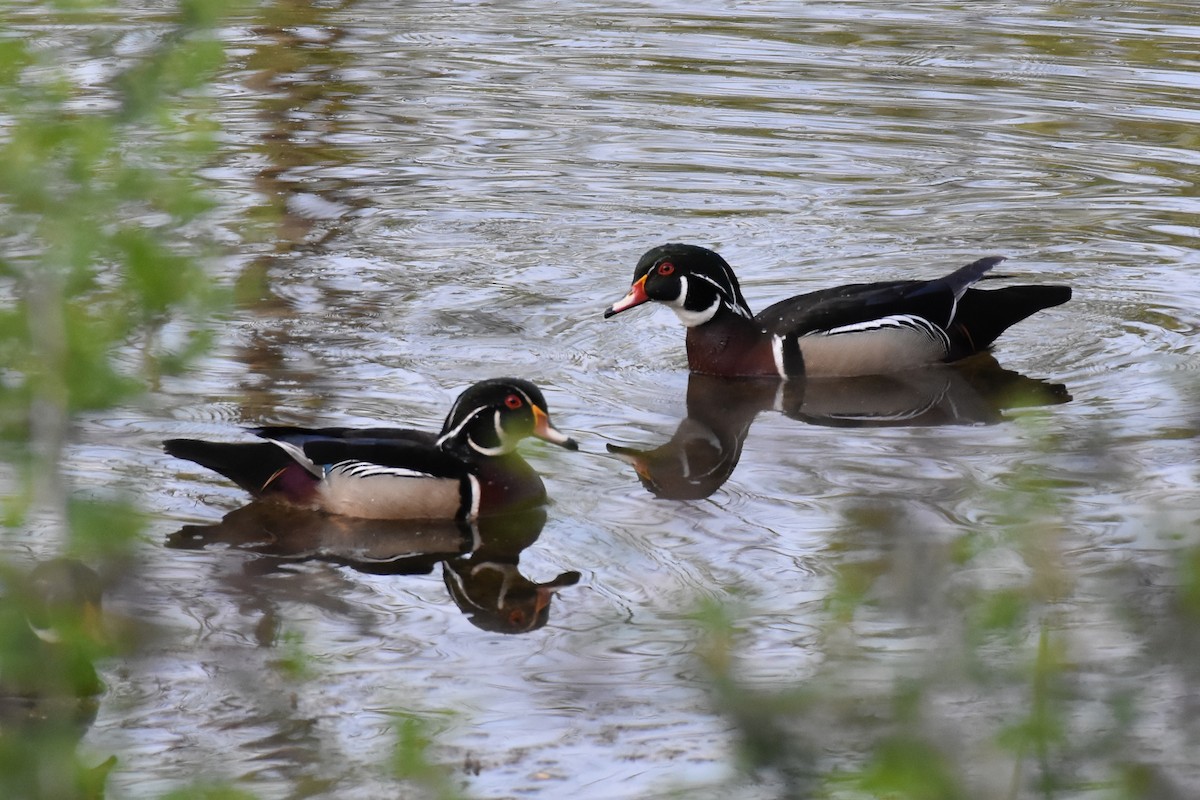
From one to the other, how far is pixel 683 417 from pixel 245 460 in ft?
7.28

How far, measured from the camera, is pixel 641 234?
34.6 ft

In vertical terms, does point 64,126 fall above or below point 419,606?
above

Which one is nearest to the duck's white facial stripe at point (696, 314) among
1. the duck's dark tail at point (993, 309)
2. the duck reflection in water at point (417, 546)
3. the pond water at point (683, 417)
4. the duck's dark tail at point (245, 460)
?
the pond water at point (683, 417)

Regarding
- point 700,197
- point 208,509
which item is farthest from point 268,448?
point 700,197

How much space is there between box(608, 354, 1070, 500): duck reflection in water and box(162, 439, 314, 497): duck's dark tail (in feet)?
4.78

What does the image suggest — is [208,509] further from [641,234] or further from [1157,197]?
[1157,197]

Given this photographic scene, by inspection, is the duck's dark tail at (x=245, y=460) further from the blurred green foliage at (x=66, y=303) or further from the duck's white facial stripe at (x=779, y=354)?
the blurred green foliage at (x=66, y=303)

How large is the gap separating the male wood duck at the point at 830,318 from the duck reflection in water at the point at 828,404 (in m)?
0.09

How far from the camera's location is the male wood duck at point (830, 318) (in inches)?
336

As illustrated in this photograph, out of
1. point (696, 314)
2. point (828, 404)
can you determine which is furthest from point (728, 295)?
point (828, 404)

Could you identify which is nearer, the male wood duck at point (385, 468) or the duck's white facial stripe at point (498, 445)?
the male wood duck at point (385, 468)

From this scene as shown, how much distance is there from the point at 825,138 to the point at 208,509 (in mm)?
7196

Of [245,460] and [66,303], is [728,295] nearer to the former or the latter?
[245,460]

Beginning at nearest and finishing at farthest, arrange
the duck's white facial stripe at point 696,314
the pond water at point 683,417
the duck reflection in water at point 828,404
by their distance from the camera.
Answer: the pond water at point 683,417, the duck reflection in water at point 828,404, the duck's white facial stripe at point 696,314
